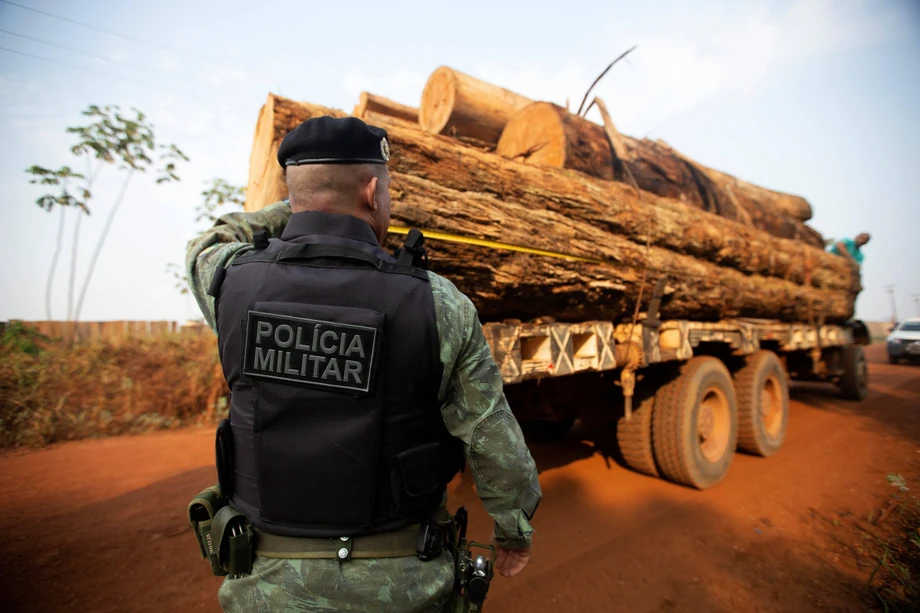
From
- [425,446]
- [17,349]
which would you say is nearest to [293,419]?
[425,446]

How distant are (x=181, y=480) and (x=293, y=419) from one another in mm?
3822

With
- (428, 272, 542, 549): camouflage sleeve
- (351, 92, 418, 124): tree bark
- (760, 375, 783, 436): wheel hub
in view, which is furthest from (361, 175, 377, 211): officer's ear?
(760, 375, 783, 436): wheel hub

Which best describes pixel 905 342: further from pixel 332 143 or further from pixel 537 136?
pixel 332 143

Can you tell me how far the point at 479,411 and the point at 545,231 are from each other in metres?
1.78

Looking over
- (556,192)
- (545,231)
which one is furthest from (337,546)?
(556,192)

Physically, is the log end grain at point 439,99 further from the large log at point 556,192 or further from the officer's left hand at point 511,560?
the officer's left hand at point 511,560

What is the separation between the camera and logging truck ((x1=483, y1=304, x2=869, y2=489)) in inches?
113

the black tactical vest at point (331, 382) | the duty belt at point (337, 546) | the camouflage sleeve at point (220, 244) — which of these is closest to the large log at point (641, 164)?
the camouflage sleeve at point (220, 244)

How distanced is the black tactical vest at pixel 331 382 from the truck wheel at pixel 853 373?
29.1 feet

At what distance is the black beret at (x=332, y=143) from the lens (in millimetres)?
1222

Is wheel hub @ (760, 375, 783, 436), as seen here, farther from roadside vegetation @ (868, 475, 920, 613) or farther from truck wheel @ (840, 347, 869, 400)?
truck wheel @ (840, 347, 869, 400)

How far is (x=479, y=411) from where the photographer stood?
3.92 feet

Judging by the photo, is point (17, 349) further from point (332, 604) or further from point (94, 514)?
point (332, 604)

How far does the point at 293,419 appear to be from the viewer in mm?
1065
